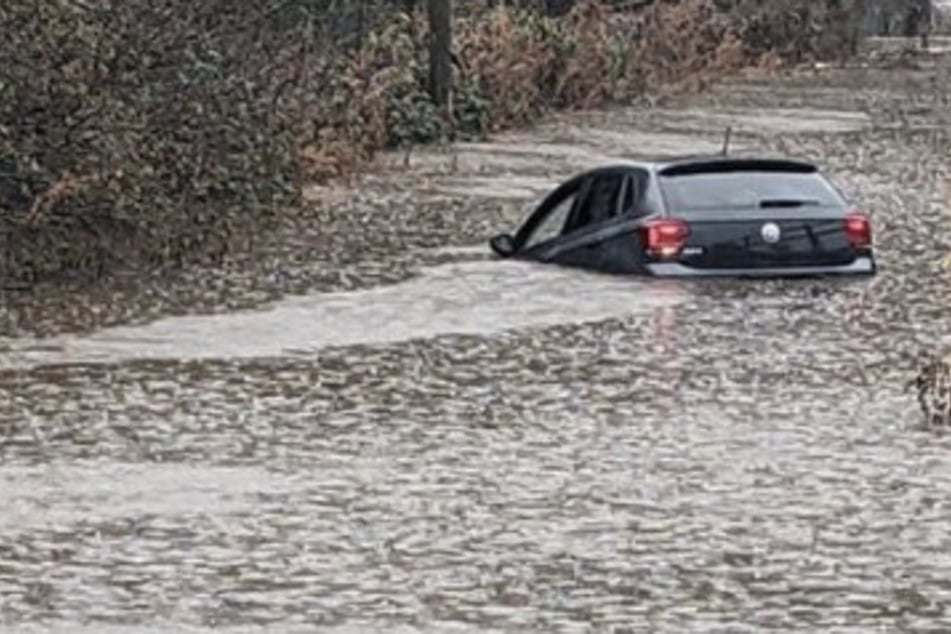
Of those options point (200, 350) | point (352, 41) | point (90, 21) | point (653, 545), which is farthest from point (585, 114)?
point (653, 545)

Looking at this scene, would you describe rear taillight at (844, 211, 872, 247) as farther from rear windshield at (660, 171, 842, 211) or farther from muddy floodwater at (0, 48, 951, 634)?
muddy floodwater at (0, 48, 951, 634)

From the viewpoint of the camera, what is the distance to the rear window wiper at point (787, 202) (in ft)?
73.3

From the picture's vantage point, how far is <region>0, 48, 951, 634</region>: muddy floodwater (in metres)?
10.9

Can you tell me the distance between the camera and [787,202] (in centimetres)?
2245

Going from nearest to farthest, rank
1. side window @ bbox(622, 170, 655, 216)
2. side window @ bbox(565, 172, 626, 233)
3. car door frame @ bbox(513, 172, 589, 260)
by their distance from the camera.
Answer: side window @ bbox(622, 170, 655, 216) → side window @ bbox(565, 172, 626, 233) → car door frame @ bbox(513, 172, 589, 260)

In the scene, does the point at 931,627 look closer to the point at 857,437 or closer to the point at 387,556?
the point at 387,556

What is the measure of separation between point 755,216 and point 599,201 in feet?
6.02

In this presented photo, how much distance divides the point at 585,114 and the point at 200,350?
31299 millimetres

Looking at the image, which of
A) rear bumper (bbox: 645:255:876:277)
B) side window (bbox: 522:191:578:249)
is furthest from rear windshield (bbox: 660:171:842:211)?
side window (bbox: 522:191:578:249)

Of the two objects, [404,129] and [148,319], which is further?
[404,129]

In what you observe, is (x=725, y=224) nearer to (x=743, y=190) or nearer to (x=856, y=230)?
(x=743, y=190)

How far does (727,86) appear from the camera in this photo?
58.4 m

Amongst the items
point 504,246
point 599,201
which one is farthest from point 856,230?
point 504,246

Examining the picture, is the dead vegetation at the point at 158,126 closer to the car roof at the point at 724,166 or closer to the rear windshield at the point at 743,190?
the car roof at the point at 724,166
